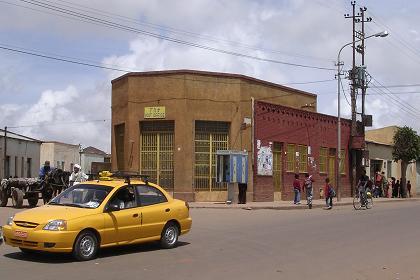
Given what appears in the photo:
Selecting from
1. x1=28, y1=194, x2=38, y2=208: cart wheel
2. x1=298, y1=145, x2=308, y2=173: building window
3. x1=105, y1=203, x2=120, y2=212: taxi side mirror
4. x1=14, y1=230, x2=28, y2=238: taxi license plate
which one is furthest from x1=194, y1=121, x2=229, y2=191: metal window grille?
x1=14, y1=230, x2=28, y2=238: taxi license plate

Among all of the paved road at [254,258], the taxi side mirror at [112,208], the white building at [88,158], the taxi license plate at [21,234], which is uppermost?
the white building at [88,158]

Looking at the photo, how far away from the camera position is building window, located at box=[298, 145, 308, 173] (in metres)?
34.9

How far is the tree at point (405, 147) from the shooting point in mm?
45062

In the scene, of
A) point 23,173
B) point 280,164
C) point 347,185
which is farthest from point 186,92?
point 23,173

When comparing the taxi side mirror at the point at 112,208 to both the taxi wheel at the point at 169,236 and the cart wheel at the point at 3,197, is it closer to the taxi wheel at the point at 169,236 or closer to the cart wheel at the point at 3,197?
the taxi wheel at the point at 169,236

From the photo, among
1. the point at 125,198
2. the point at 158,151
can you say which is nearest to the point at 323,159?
the point at 158,151

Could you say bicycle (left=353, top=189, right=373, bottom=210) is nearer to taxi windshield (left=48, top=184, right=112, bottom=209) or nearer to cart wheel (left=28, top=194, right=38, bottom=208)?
cart wheel (left=28, top=194, right=38, bottom=208)

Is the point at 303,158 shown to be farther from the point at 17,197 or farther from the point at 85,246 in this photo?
the point at 85,246

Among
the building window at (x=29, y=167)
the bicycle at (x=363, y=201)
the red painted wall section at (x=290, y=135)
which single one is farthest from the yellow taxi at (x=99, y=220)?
the building window at (x=29, y=167)

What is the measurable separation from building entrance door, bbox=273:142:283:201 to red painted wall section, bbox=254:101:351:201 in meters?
0.18

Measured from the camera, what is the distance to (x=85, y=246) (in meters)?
10.4

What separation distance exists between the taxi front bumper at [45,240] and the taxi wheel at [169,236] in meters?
2.51

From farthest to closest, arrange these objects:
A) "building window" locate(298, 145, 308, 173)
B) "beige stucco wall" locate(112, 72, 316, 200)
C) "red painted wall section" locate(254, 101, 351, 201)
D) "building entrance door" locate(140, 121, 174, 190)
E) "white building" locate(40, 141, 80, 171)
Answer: "white building" locate(40, 141, 80, 171) < "building window" locate(298, 145, 308, 173) < "red painted wall section" locate(254, 101, 351, 201) < "building entrance door" locate(140, 121, 174, 190) < "beige stucco wall" locate(112, 72, 316, 200)

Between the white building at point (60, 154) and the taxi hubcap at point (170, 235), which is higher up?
the white building at point (60, 154)
